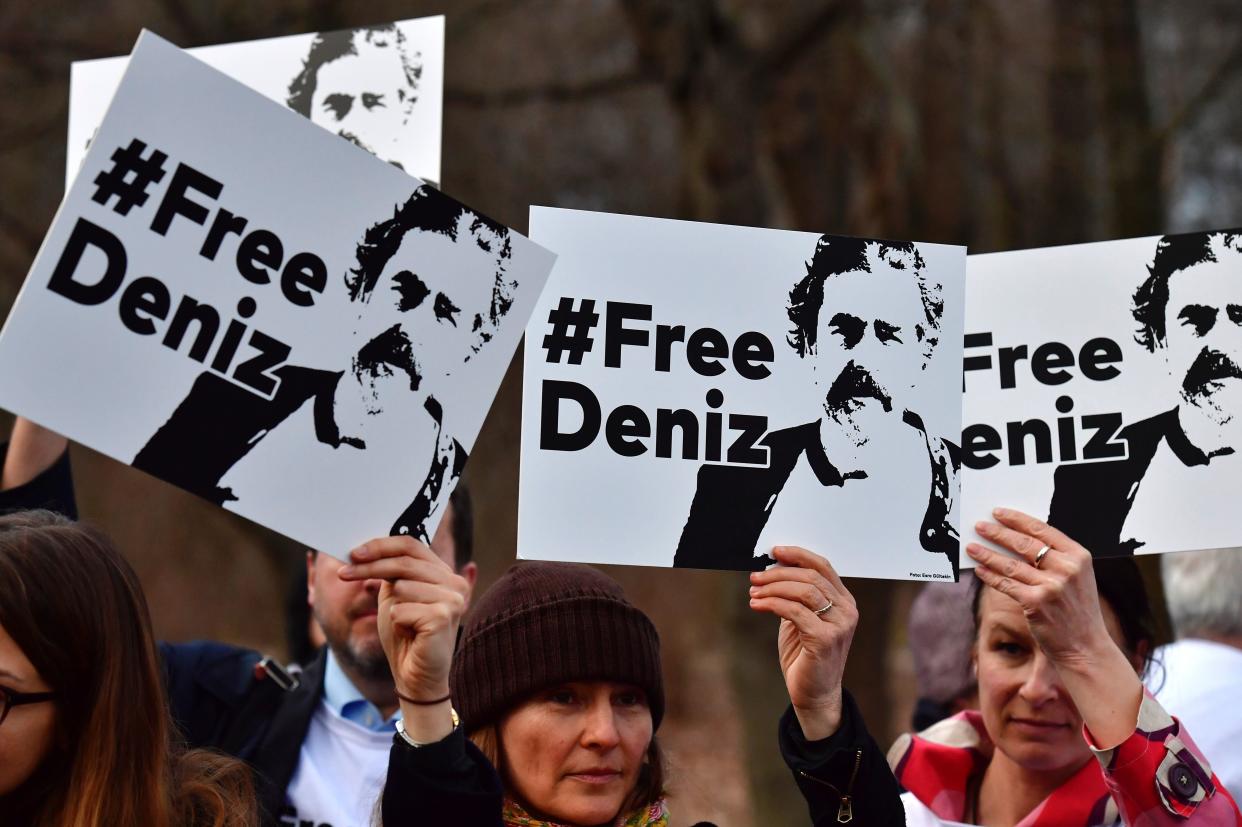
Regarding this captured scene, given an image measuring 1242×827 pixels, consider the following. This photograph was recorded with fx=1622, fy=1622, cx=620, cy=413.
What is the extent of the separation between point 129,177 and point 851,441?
1328mm

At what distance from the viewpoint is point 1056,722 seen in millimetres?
3080

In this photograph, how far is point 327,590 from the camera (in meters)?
3.79

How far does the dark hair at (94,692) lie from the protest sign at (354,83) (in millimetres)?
1257

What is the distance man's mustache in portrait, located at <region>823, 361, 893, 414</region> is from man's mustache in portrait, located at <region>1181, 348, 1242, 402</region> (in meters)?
0.62

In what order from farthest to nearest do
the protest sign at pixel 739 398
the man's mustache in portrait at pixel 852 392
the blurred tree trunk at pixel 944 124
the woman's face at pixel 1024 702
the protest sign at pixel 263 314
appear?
the blurred tree trunk at pixel 944 124
the woman's face at pixel 1024 702
the man's mustache in portrait at pixel 852 392
the protest sign at pixel 739 398
the protest sign at pixel 263 314

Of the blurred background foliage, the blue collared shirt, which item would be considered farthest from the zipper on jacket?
the blurred background foliage

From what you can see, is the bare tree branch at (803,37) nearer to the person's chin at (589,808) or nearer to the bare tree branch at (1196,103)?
the bare tree branch at (1196,103)

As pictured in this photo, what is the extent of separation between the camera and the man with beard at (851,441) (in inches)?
113

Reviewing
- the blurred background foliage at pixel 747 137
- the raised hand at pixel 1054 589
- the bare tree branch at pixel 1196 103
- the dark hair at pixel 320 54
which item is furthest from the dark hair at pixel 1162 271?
the bare tree branch at pixel 1196 103

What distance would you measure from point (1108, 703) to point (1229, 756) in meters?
1.06

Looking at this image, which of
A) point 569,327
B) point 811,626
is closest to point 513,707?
point 811,626

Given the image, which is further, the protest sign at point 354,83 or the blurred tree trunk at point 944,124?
the blurred tree trunk at point 944,124

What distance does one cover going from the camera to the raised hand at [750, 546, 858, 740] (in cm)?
276

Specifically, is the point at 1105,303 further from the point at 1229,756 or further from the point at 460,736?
the point at 460,736
